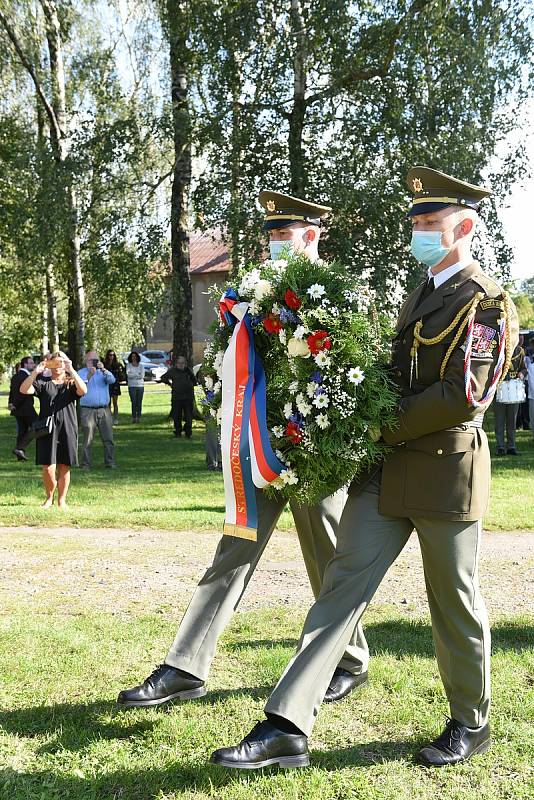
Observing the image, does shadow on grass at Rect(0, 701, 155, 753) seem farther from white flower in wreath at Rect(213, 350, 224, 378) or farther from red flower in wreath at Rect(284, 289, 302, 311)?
red flower in wreath at Rect(284, 289, 302, 311)

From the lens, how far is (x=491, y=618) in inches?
243

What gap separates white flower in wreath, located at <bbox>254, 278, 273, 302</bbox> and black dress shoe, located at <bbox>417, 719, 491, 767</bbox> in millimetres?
2094

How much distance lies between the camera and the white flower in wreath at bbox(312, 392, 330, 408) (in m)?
3.85

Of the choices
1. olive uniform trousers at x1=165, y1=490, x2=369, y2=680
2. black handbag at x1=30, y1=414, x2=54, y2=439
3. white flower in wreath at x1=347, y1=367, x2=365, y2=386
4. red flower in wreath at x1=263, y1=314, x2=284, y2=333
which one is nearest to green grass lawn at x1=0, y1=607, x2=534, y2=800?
olive uniform trousers at x1=165, y1=490, x2=369, y2=680

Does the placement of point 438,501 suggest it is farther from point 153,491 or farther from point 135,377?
point 135,377

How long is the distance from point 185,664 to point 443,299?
2110mm

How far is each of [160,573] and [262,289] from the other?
4.11 metres

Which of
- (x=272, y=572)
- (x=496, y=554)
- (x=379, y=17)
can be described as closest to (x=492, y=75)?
(x=379, y=17)

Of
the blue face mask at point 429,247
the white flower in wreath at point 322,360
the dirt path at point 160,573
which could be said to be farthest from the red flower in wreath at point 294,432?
the dirt path at point 160,573

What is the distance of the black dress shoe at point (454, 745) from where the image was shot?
3.86 m

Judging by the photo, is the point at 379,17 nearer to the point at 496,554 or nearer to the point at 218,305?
the point at 496,554

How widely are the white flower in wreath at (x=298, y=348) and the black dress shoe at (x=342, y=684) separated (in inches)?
70.9

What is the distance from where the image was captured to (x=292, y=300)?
3.97 m

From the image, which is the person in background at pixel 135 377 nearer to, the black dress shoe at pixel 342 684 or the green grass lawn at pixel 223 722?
the green grass lawn at pixel 223 722
